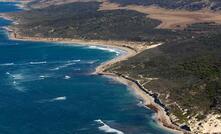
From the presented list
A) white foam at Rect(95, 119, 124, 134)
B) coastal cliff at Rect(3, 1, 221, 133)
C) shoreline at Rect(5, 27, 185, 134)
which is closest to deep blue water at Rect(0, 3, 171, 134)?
white foam at Rect(95, 119, 124, 134)

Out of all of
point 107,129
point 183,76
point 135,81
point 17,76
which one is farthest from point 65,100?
point 17,76

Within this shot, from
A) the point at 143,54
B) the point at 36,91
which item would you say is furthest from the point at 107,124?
the point at 143,54

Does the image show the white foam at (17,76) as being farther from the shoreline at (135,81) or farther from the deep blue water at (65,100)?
the shoreline at (135,81)

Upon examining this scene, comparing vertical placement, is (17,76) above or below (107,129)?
below

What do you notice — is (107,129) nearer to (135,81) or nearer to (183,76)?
(183,76)

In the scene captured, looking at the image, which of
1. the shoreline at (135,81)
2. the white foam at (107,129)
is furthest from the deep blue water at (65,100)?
the shoreline at (135,81)

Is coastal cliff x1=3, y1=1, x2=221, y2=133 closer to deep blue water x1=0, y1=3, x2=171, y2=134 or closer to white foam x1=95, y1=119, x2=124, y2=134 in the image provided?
deep blue water x1=0, y1=3, x2=171, y2=134

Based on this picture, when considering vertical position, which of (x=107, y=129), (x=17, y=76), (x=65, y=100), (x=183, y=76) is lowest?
(x=17, y=76)

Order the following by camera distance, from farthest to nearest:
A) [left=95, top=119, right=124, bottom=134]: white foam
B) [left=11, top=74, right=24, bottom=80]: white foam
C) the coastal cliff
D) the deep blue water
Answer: [left=11, top=74, right=24, bottom=80]: white foam
the coastal cliff
the deep blue water
[left=95, top=119, right=124, bottom=134]: white foam
